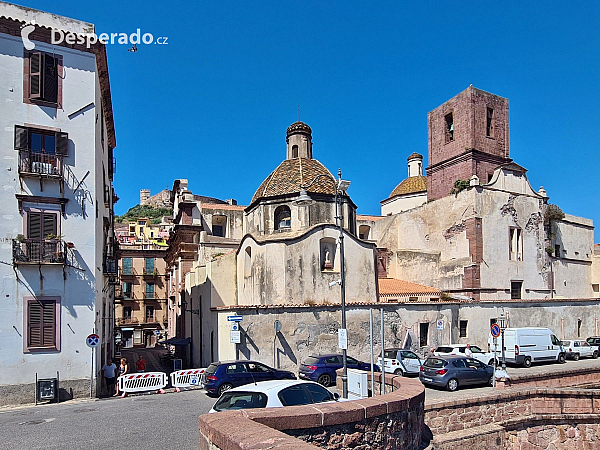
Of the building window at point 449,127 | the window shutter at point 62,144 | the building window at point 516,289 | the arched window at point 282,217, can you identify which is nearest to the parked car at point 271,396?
the window shutter at point 62,144

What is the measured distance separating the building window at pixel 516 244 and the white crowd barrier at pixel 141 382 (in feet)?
90.0

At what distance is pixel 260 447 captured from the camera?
5180mm

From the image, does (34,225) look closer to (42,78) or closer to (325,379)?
(42,78)

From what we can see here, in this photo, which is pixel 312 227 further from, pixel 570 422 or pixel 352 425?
pixel 352 425

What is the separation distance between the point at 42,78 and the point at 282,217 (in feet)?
46.5

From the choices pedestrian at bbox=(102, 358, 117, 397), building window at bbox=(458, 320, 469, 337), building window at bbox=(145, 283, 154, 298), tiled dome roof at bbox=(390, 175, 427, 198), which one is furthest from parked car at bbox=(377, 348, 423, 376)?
building window at bbox=(145, 283, 154, 298)

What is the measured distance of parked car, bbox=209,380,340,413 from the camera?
9.71 metres

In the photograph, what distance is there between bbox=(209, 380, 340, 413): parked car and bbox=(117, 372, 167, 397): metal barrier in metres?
10.5

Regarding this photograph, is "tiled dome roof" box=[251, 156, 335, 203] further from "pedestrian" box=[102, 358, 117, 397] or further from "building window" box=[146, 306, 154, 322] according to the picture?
"building window" box=[146, 306, 154, 322]

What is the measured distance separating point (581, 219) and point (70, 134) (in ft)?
142

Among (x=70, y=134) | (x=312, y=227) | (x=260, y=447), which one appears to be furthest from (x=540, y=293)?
(x=260, y=447)

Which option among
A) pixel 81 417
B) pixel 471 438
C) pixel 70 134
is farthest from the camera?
pixel 70 134

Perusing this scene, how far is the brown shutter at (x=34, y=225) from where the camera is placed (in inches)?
712

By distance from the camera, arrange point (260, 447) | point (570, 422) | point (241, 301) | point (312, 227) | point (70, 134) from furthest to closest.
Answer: point (241, 301), point (312, 227), point (70, 134), point (570, 422), point (260, 447)
